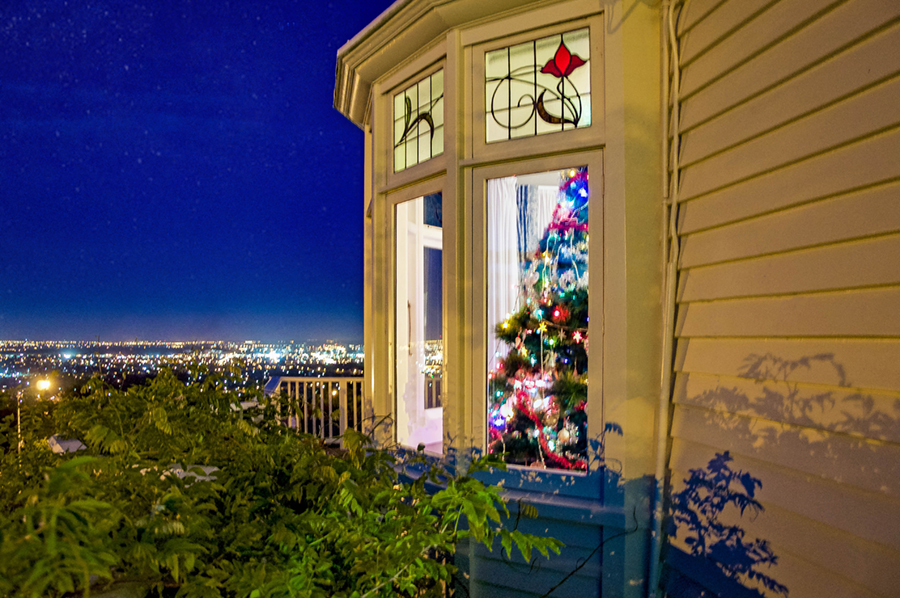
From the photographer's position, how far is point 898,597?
1.25 meters

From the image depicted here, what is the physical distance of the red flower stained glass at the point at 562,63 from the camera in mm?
2354

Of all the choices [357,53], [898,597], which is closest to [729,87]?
[898,597]

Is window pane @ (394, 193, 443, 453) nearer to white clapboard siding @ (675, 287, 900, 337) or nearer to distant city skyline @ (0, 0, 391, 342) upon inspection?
white clapboard siding @ (675, 287, 900, 337)

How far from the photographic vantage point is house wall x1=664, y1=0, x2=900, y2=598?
4.35 ft

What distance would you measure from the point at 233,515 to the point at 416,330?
185 centimetres

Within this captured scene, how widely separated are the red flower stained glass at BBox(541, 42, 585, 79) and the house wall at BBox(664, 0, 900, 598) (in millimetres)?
442

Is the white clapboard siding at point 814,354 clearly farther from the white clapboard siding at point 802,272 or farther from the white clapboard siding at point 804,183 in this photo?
the white clapboard siding at point 804,183

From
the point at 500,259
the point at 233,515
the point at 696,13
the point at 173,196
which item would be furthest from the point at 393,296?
the point at 173,196

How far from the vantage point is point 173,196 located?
106 feet

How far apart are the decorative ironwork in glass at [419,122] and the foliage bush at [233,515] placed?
1739 mm

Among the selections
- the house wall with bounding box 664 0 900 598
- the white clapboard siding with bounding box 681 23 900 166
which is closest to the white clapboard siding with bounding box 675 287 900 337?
the house wall with bounding box 664 0 900 598

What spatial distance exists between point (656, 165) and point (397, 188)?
144 centimetres

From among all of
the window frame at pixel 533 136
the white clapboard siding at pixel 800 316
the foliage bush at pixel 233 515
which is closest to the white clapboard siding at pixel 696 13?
the window frame at pixel 533 136

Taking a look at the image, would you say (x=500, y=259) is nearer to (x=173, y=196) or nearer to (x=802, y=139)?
(x=802, y=139)
